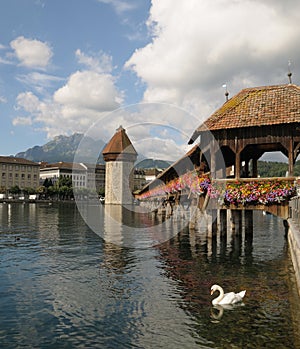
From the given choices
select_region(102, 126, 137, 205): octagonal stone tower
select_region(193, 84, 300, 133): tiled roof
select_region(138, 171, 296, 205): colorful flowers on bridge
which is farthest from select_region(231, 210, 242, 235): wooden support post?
select_region(102, 126, 137, 205): octagonal stone tower

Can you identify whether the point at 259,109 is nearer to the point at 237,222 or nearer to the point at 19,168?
the point at 237,222

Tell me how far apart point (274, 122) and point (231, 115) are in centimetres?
211

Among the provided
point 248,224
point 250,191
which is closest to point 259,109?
point 250,191

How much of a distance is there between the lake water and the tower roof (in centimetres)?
8168

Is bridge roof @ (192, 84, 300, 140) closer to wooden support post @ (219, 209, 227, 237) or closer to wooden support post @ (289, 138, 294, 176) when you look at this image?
wooden support post @ (289, 138, 294, 176)

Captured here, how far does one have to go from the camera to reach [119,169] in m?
96.8

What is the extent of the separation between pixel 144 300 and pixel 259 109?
10.3 meters

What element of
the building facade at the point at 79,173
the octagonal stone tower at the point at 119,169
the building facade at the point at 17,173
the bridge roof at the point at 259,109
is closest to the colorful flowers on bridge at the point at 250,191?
the bridge roof at the point at 259,109

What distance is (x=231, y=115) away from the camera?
53.9 ft

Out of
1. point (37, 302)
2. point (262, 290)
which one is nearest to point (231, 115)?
point (262, 290)

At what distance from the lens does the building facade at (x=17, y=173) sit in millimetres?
128250

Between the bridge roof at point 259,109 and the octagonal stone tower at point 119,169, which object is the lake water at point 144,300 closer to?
the bridge roof at point 259,109

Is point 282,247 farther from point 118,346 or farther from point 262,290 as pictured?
point 118,346

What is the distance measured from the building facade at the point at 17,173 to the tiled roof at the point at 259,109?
118 metres
